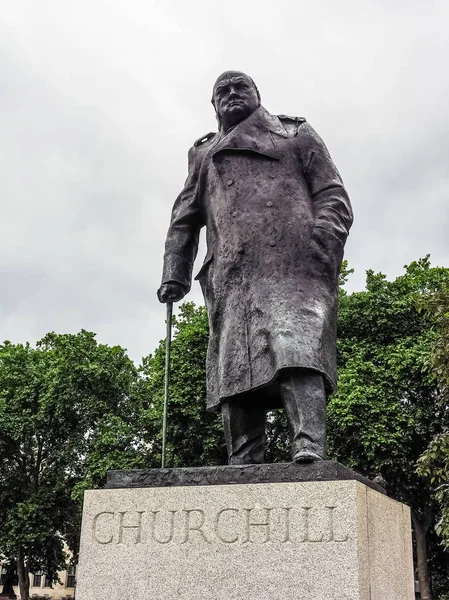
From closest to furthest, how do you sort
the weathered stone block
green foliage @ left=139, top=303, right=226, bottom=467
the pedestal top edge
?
the weathered stone block < the pedestal top edge < green foliage @ left=139, top=303, right=226, bottom=467

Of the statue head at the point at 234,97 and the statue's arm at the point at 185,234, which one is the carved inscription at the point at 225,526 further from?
the statue head at the point at 234,97

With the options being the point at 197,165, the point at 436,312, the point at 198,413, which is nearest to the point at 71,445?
the point at 198,413

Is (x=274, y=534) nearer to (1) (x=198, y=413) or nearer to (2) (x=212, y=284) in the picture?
(2) (x=212, y=284)

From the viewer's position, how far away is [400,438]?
75.0ft

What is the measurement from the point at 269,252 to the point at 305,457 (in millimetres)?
1619

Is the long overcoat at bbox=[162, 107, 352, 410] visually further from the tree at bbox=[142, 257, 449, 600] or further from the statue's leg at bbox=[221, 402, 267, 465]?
the tree at bbox=[142, 257, 449, 600]

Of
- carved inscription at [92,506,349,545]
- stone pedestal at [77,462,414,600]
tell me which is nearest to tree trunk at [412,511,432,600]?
stone pedestal at [77,462,414,600]

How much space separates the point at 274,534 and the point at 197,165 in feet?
10.9

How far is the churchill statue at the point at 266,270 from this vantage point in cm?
529

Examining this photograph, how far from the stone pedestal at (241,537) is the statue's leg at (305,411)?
0.76 feet

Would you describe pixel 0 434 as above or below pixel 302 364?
above

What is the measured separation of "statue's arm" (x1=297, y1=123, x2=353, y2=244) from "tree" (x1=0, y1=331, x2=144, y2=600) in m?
24.3

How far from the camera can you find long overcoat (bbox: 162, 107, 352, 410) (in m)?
5.45

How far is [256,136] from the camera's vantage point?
6180mm
